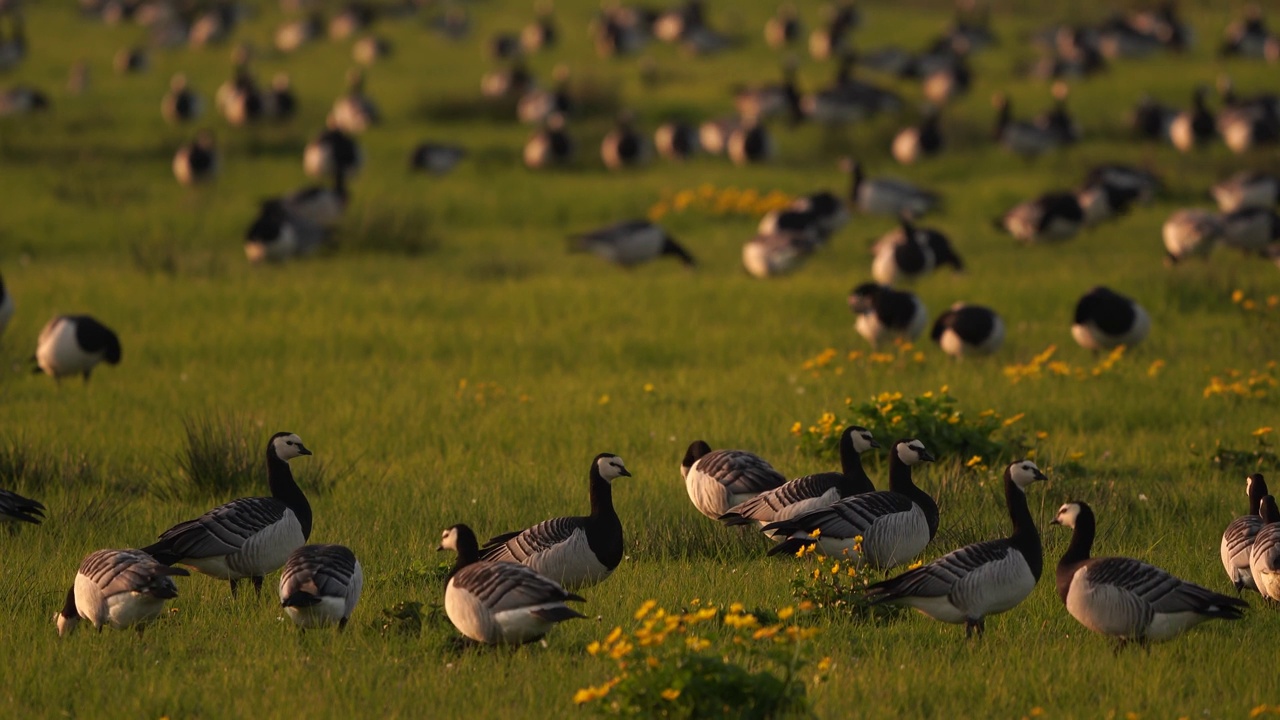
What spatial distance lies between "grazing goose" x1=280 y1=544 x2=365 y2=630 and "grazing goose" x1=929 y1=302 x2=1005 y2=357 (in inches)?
378

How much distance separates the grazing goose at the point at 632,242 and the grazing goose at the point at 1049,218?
5433 millimetres

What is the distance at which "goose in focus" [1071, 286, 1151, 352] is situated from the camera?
16250 mm

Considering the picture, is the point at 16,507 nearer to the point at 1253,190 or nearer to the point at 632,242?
the point at 632,242

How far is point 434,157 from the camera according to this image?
31.0m

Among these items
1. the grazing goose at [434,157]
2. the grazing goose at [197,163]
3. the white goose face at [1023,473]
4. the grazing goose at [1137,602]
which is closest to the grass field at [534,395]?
the grazing goose at [1137,602]

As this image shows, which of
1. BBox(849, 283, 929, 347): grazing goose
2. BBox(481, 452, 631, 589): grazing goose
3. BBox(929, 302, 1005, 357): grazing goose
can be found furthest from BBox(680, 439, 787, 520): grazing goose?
BBox(849, 283, 929, 347): grazing goose

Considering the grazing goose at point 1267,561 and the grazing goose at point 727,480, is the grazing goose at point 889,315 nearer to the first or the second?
the grazing goose at point 727,480

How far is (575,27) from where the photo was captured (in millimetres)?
55375

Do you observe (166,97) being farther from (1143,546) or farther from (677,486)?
(1143,546)

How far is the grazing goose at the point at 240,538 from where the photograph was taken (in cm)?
891

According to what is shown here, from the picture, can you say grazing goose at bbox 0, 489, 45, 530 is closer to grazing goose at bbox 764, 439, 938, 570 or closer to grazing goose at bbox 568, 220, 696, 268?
grazing goose at bbox 764, 439, 938, 570

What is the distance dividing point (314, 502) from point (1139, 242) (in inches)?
685

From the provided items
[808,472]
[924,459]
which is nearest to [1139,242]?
[808,472]

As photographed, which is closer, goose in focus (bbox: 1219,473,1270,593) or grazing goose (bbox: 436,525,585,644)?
grazing goose (bbox: 436,525,585,644)
